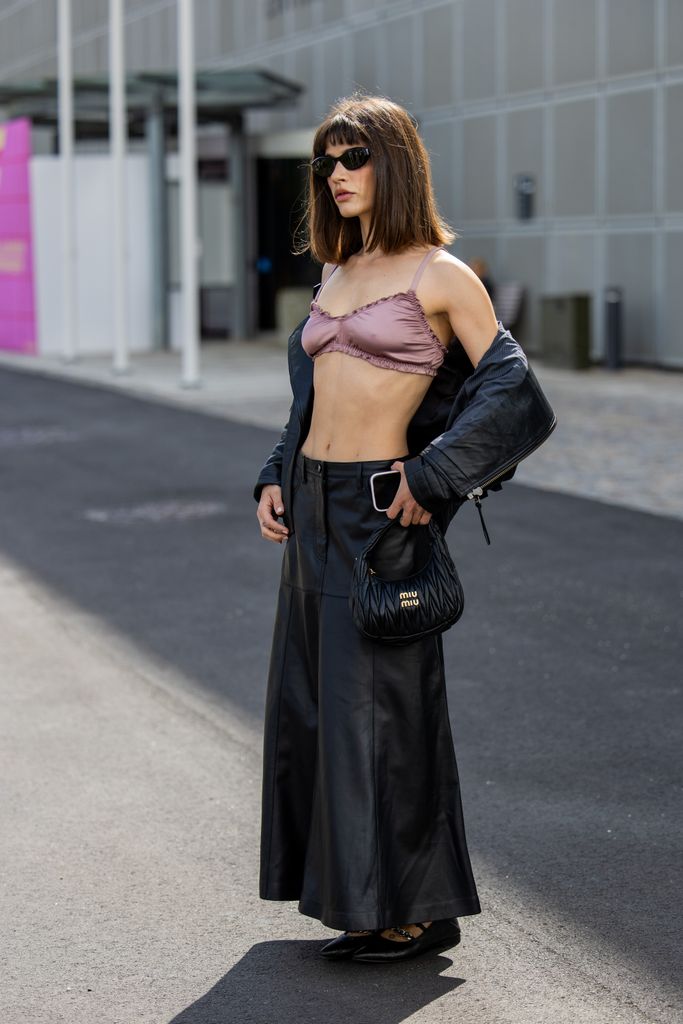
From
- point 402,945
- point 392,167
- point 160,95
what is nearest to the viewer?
point 392,167

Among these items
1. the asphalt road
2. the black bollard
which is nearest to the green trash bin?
the black bollard

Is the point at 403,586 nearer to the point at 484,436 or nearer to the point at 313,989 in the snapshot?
the point at 484,436

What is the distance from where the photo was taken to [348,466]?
12.1 ft

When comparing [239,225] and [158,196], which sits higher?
[158,196]

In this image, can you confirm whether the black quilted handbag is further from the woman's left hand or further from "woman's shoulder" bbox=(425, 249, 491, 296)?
"woman's shoulder" bbox=(425, 249, 491, 296)

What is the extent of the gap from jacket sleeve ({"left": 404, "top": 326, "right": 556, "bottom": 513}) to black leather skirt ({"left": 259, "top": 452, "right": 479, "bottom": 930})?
20 cm

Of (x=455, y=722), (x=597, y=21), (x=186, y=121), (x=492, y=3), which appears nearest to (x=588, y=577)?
(x=455, y=722)

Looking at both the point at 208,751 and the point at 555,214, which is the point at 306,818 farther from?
the point at 555,214

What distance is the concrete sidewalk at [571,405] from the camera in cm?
1170

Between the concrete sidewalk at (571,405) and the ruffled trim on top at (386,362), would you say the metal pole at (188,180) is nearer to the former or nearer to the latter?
the concrete sidewalk at (571,405)

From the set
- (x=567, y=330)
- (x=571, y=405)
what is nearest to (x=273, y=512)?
(x=571, y=405)

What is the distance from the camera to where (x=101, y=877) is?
14.1 feet

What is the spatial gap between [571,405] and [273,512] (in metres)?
13.4

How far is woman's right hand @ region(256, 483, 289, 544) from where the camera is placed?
3859mm
